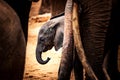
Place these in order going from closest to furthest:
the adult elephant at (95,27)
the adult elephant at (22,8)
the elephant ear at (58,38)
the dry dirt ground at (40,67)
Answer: the adult elephant at (22,8) → the adult elephant at (95,27) → the elephant ear at (58,38) → the dry dirt ground at (40,67)

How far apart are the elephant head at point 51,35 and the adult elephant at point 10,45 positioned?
3.73 feet

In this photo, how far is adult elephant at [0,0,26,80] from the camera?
4.08ft

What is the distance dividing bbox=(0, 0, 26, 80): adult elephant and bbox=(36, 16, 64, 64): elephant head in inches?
44.8

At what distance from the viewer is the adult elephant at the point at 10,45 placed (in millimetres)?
1243

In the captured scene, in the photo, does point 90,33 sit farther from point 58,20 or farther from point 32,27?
point 32,27

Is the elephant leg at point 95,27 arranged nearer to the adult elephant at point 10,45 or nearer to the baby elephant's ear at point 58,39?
the adult elephant at point 10,45

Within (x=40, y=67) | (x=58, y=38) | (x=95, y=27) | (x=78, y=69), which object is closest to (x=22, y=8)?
(x=95, y=27)

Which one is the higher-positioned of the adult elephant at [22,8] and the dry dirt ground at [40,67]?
the adult elephant at [22,8]

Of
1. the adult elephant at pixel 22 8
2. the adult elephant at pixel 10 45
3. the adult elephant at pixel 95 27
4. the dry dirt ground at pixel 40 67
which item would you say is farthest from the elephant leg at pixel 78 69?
the dry dirt ground at pixel 40 67

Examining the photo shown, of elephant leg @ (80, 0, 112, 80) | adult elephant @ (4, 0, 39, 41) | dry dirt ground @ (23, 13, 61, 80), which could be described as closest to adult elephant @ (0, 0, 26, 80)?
adult elephant @ (4, 0, 39, 41)

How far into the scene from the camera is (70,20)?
1.82 m

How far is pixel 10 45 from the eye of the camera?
1.27 m

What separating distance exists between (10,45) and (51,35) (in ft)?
4.44

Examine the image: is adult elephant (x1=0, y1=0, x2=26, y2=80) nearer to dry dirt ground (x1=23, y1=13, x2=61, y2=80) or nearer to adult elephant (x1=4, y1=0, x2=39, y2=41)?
adult elephant (x1=4, y1=0, x2=39, y2=41)
